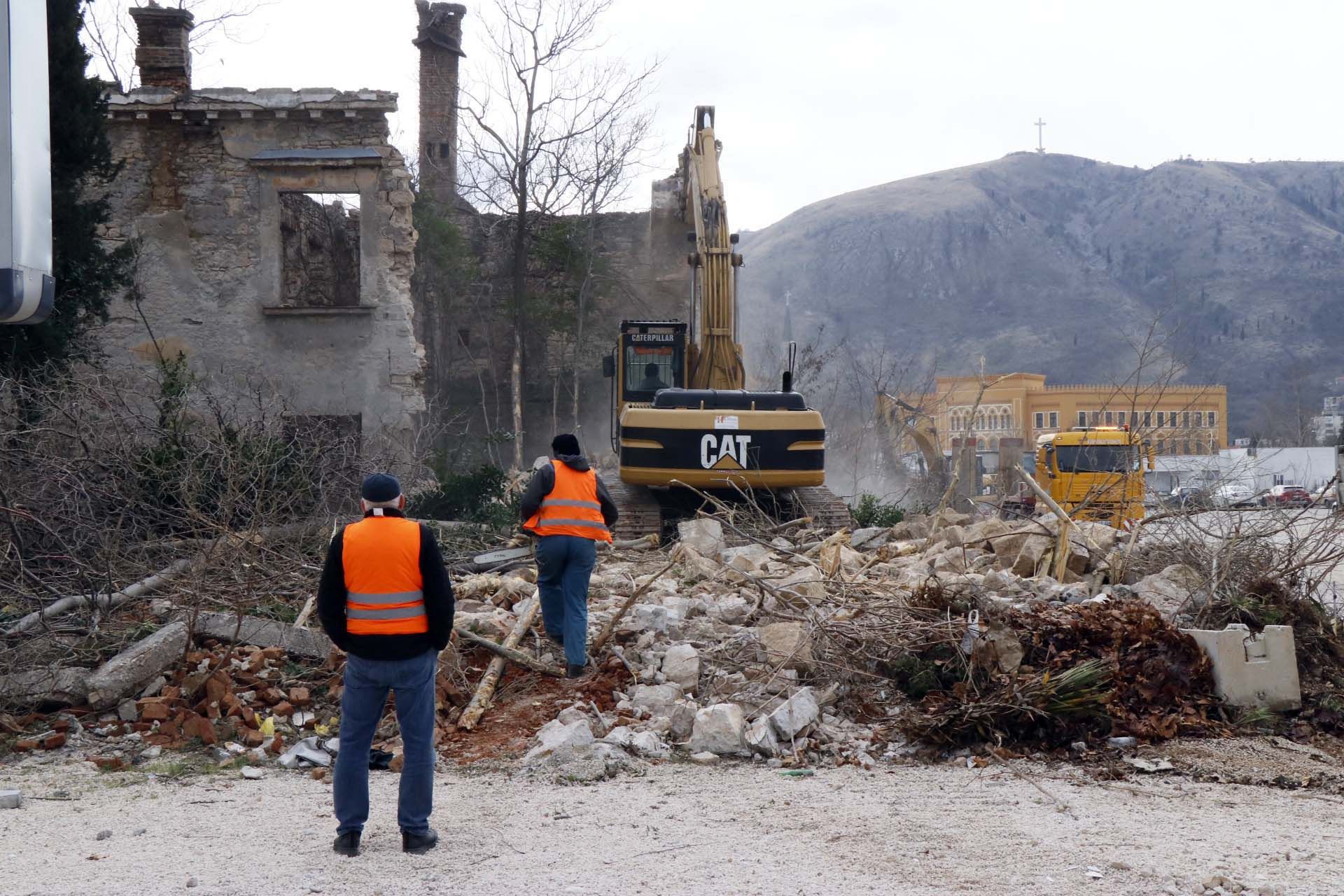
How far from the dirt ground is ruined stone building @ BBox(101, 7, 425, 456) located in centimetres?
1279

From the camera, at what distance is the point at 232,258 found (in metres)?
19.0

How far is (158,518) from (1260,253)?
481 feet

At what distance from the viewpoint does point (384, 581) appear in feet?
16.5

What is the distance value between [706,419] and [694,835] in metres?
9.30

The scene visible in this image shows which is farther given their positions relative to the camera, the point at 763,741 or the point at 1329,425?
the point at 1329,425

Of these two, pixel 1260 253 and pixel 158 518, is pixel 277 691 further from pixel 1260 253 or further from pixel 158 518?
pixel 1260 253

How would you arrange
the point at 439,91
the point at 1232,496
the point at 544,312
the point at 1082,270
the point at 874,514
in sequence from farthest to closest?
the point at 1082,270
the point at 439,91
the point at 544,312
the point at 874,514
the point at 1232,496

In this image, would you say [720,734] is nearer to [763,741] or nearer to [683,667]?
[763,741]

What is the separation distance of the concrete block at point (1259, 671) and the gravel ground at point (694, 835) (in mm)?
1151

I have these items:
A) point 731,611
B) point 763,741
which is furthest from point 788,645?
point 763,741

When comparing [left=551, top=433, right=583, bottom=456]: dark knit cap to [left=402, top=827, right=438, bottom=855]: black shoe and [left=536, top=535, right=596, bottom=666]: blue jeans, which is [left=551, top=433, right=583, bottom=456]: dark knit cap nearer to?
[left=536, top=535, right=596, bottom=666]: blue jeans

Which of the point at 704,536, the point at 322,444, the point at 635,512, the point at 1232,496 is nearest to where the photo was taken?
the point at 1232,496

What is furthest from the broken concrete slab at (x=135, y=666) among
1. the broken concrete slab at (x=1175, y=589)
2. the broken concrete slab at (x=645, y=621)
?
the broken concrete slab at (x=1175, y=589)

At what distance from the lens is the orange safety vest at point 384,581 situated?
5.03 metres
